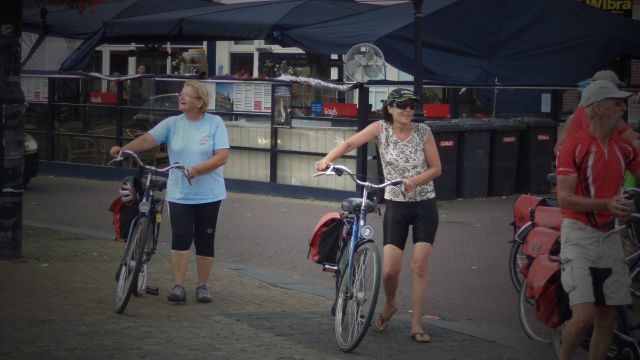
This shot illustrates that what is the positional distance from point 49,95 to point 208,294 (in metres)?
12.7

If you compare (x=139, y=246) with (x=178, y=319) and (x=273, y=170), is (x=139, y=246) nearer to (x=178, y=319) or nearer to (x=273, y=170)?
(x=178, y=319)

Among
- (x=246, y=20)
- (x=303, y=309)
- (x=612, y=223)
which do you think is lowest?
(x=303, y=309)

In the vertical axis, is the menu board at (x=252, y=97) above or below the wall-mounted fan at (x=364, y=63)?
below

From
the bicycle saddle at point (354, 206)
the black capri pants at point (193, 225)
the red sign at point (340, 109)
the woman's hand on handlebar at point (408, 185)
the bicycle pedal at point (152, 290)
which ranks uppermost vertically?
the red sign at point (340, 109)

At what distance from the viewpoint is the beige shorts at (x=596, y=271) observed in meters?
5.90

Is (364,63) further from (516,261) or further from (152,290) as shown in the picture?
(152,290)

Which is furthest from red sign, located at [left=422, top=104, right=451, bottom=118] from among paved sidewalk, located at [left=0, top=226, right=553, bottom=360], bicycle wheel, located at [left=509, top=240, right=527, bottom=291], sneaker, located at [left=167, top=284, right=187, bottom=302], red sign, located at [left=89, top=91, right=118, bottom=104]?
sneaker, located at [left=167, top=284, right=187, bottom=302]

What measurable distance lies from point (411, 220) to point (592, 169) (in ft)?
6.36

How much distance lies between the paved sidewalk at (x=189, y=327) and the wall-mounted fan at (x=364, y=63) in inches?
276

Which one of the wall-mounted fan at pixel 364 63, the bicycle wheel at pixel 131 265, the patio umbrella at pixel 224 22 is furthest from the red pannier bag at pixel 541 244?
the patio umbrella at pixel 224 22

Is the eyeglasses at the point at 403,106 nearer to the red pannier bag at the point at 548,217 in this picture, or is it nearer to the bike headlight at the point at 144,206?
the red pannier bag at the point at 548,217

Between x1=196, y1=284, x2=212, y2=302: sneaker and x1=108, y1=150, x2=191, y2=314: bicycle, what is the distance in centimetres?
45

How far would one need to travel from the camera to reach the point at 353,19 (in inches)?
773

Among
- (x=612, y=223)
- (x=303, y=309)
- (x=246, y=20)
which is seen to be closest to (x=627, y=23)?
(x=246, y=20)
